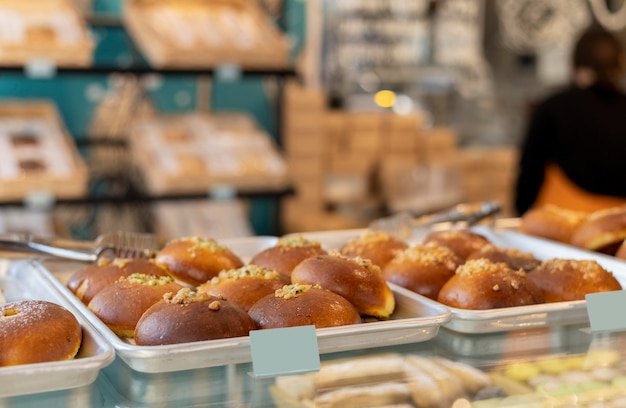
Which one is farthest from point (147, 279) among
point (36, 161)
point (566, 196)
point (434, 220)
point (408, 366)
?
point (566, 196)

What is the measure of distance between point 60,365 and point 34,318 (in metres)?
0.11

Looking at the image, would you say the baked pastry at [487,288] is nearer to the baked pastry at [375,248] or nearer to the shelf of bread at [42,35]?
the baked pastry at [375,248]

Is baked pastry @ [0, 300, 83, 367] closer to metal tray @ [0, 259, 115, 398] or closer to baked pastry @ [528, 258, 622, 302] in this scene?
metal tray @ [0, 259, 115, 398]

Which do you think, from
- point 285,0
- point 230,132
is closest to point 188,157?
Answer: point 230,132

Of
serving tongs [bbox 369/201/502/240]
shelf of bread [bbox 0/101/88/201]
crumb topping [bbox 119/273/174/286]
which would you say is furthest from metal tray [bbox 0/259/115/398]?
shelf of bread [bbox 0/101/88/201]

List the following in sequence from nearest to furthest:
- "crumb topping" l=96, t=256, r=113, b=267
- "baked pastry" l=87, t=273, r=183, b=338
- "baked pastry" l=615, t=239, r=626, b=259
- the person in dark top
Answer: "baked pastry" l=87, t=273, r=183, b=338, "crumb topping" l=96, t=256, r=113, b=267, "baked pastry" l=615, t=239, r=626, b=259, the person in dark top

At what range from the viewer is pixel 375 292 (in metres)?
1.31

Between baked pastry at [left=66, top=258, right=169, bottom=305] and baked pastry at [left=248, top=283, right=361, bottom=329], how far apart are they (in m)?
0.25

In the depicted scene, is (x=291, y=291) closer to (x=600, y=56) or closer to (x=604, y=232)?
(x=604, y=232)

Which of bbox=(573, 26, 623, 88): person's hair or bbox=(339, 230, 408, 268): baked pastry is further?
bbox=(573, 26, 623, 88): person's hair

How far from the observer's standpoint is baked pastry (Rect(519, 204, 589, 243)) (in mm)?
1876

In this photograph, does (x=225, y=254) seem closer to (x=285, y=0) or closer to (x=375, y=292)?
(x=375, y=292)

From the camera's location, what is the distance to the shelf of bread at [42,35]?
3.24 metres

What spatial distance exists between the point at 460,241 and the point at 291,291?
1.75 ft
